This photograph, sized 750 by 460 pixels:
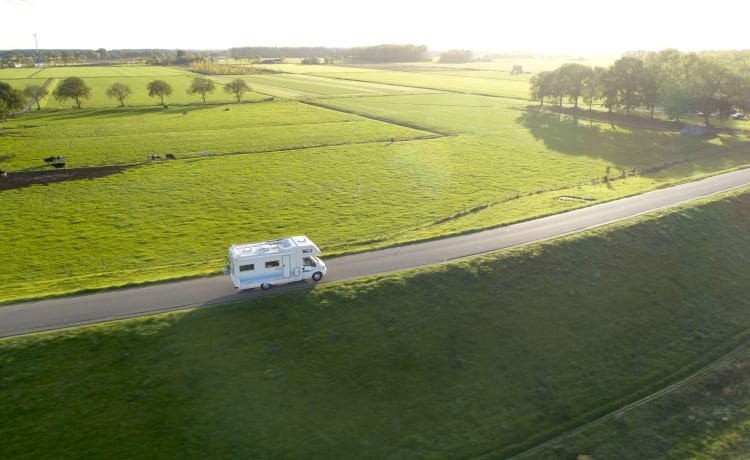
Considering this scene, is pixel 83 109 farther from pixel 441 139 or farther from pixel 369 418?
pixel 369 418

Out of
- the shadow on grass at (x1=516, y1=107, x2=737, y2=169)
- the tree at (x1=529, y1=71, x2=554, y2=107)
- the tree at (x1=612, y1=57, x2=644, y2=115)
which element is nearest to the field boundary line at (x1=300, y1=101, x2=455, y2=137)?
the shadow on grass at (x1=516, y1=107, x2=737, y2=169)

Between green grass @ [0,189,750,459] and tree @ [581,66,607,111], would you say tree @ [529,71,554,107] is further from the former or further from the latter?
green grass @ [0,189,750,459]

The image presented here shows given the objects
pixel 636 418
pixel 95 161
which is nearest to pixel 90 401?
pixel 636 418

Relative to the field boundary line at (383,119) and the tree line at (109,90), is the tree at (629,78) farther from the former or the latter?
the tree line at (109,90)

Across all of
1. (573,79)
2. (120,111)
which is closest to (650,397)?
(573,79)

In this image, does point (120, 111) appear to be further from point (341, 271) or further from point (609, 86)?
point (609, 86)
